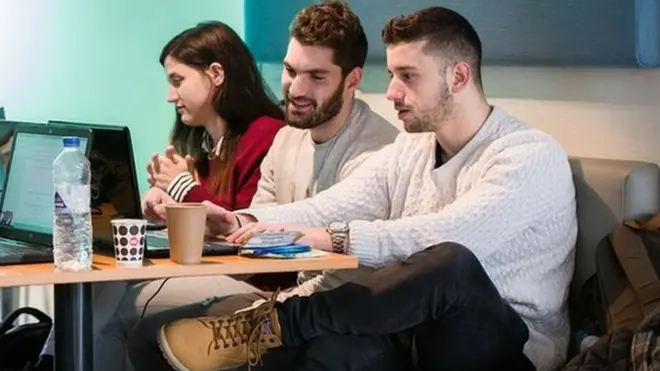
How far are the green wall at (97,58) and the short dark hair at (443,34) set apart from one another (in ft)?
5.24

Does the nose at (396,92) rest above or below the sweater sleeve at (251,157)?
above

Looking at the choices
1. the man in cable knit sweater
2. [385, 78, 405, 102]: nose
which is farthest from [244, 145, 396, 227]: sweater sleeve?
[385, 78, 405, 102]: nose

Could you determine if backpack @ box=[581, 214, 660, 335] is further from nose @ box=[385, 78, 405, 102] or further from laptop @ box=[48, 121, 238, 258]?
laptop @ box=[48, 121, 238, 258]

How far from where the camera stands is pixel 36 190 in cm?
208

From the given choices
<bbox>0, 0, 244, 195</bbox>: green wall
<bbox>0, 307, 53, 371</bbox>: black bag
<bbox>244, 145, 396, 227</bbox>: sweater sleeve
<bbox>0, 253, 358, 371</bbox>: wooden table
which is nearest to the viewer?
<bbox>0, 253, 358, 371</bbox>: wooden table

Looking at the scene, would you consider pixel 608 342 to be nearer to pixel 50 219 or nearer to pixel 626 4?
pixel 626 4

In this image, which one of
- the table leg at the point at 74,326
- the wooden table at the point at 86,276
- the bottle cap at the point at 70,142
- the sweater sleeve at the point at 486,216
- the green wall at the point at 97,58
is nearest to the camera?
the wooden table at the point at 86,276

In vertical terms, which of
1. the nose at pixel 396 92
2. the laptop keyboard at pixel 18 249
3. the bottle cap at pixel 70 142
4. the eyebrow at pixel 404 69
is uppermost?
the eyebrow at pixel 404 69

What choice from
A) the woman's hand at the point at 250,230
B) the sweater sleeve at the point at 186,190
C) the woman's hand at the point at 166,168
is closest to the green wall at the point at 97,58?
the woman's hand at the point at 166,168

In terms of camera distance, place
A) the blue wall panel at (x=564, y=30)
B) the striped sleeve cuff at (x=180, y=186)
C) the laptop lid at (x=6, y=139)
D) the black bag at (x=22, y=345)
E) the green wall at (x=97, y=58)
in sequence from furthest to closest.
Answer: the green wall at (x=97, y=58) → the striped sleeve cuff at (x=180, y=186) → the black bag at (x=22, y=345) → the blue wall panel at (x=564, y=30) → the laptop lid at (x=6, y=139)

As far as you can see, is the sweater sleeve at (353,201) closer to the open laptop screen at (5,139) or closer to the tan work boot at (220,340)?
the tan work boot at (220,340)

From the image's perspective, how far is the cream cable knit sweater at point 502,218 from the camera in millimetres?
2135

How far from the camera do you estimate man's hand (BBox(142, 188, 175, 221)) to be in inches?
94.2

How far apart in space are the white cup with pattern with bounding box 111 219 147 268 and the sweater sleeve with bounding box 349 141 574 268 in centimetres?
49
